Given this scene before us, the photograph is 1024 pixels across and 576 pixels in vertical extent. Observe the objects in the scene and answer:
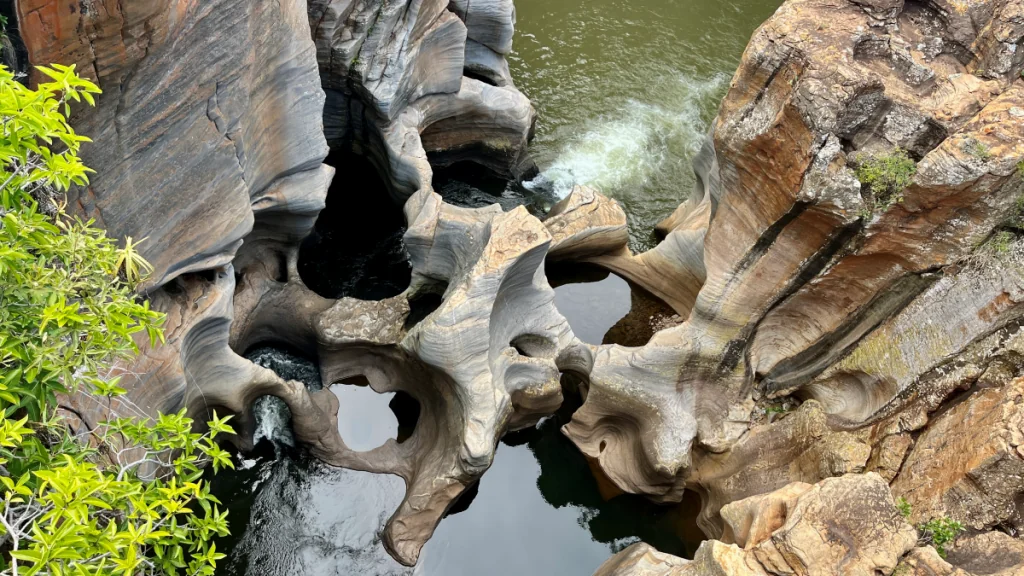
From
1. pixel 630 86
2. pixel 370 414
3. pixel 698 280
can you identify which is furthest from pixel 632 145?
pixel 370 414

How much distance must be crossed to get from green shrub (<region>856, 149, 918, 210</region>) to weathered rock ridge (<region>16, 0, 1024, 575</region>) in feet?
0.28

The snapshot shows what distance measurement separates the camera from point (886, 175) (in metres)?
8.18

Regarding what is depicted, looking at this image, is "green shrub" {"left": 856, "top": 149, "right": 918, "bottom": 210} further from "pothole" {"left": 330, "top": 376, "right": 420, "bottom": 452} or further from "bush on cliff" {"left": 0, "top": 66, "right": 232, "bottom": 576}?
"bush on cliff" {"left": 0, "top": 66, "right": 232, "bottom": 576}

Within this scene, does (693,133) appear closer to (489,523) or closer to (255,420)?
(489,523)

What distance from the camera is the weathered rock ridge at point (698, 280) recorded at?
6832 mm

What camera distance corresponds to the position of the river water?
975cm

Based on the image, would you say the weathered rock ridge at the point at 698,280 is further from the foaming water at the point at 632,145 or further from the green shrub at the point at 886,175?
the foaming water at the point at 632,145

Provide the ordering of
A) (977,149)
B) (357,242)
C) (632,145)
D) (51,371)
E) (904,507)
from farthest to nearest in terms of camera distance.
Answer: (632,145) → (357,242) → (977,149) → (904,507) → (51,371)

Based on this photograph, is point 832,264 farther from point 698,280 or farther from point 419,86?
point 419,86

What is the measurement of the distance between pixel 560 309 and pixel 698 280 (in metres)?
2.50

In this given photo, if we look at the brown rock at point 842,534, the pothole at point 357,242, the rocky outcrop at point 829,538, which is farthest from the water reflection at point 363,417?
the brown rock at point 842,534

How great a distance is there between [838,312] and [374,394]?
6.72 metres

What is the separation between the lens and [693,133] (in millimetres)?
16375

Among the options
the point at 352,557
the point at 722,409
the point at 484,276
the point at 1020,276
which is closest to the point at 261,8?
the point at 484,276
